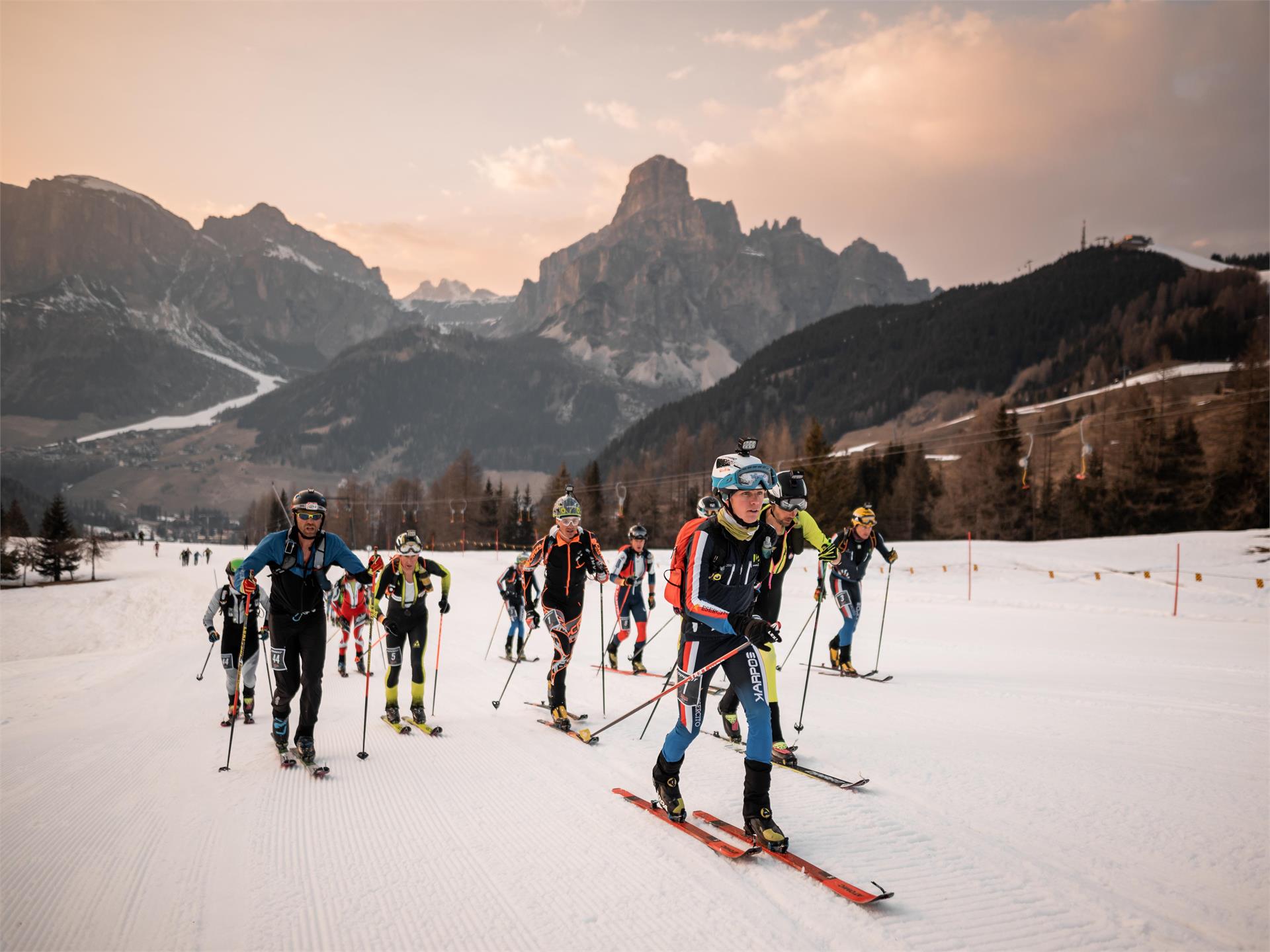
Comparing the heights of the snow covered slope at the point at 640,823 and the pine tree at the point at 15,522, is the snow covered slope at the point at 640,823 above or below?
above

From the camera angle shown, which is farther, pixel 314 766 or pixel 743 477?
pixel 314 766

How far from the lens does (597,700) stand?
10008 millimetres

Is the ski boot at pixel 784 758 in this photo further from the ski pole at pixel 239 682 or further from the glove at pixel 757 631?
the ski pole at pixel 239 682

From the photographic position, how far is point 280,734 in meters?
7.31

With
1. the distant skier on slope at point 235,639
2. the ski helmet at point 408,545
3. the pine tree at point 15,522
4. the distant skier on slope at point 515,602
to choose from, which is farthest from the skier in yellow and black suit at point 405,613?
the pine tree at point 15,522

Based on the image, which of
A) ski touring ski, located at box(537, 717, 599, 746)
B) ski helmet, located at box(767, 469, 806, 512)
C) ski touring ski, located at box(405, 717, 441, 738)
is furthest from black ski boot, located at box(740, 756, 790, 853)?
ski touring ski, located at box(405, 717, 441, 738)

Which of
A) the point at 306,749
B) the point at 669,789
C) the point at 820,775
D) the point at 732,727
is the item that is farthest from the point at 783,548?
the point at 306,749

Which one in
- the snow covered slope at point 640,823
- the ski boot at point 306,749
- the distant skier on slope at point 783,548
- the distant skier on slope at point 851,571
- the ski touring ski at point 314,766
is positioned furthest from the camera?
the distant skier on slope at point 851,571

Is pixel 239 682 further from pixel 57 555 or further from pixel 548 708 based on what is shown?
pixel 57 555

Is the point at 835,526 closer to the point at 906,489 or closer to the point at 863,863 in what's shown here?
the point at 906,489

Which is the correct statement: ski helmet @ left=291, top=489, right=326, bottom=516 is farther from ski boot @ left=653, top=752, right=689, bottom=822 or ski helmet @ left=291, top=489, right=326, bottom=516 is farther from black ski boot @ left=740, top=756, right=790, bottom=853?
black ski boot @ left=740, top=756, right=790, bottom=853

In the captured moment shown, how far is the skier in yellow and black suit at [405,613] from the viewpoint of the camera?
838 centimetres

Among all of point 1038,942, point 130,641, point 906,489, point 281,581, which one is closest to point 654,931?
point 1038,942

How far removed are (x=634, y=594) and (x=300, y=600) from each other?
20.9 feet
